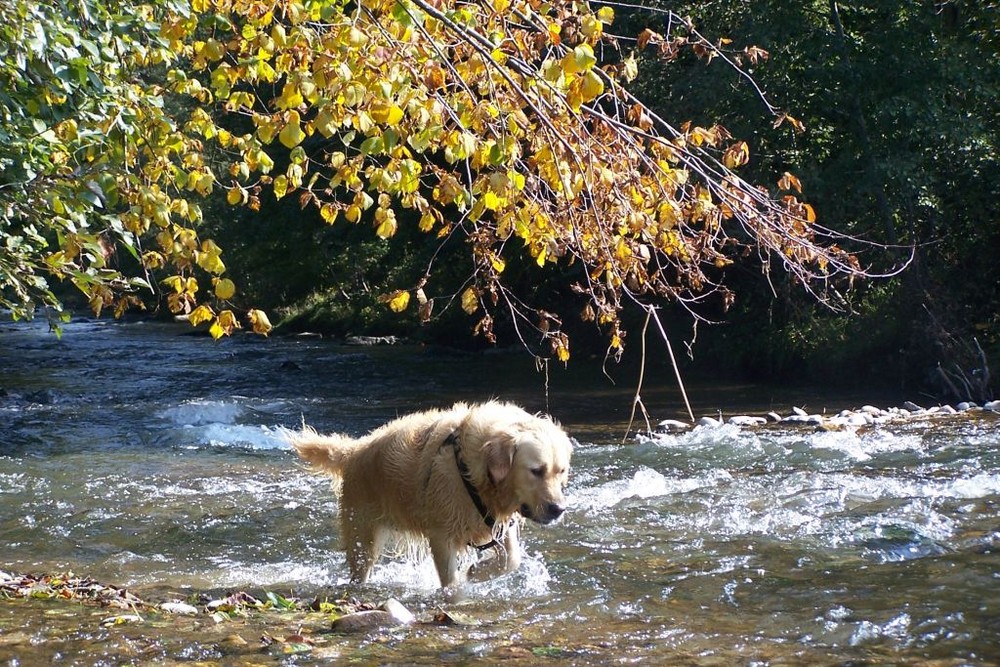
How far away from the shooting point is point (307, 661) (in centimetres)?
514

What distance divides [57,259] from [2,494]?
21.6 ft

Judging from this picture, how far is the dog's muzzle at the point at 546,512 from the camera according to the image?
6785mm

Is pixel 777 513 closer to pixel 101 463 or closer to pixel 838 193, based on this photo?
pixel 101 463

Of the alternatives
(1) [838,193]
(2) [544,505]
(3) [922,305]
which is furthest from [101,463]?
(3) [922,305]

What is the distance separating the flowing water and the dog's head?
60cm

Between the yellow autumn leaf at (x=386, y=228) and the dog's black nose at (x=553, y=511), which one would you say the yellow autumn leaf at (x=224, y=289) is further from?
the dog's black nose at (x=553, y=511)

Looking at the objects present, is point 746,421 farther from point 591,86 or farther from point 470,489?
point 591,86

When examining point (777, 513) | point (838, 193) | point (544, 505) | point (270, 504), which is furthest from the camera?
point (838, 193)

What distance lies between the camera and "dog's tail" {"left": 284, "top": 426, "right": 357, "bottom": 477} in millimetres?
8133

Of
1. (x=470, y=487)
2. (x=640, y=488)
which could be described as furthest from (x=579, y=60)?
(x=640, y=488)

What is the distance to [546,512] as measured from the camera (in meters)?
6.82

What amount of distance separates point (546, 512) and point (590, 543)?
1.65m

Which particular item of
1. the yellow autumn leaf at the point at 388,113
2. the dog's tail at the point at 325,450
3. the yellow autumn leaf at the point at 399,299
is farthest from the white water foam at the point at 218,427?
the yellow autumn leaf at the point at 388,113

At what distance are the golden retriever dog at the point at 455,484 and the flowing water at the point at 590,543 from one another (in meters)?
0.29
